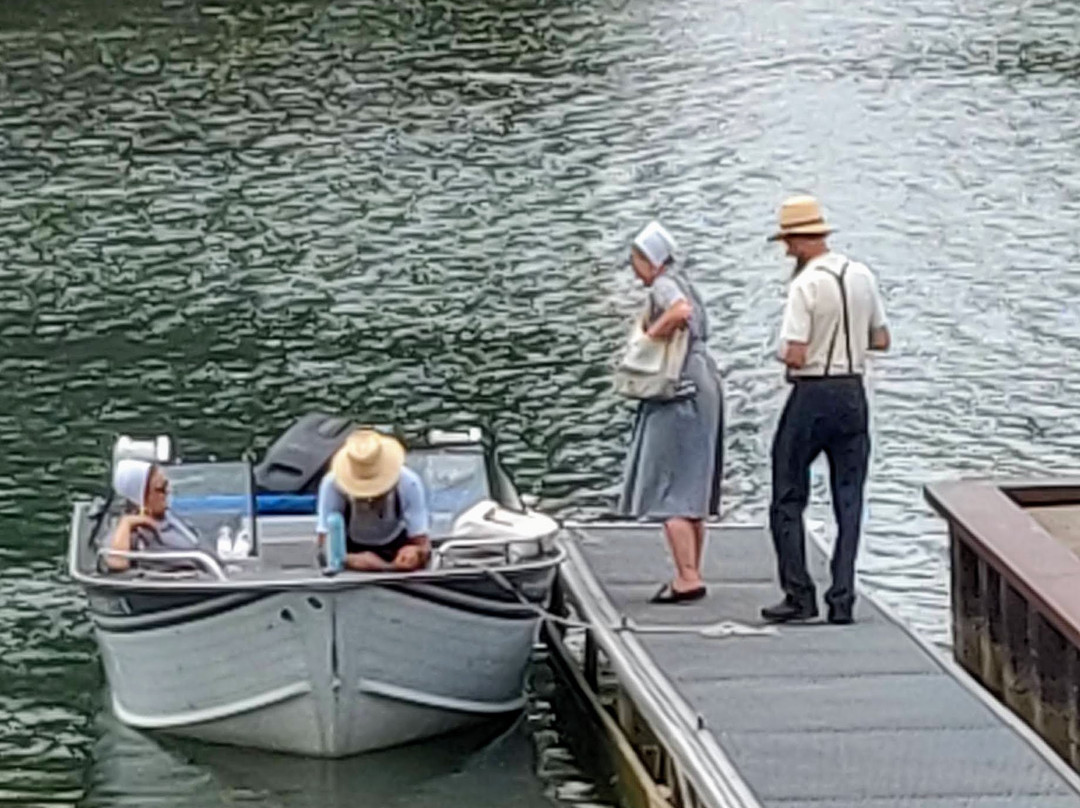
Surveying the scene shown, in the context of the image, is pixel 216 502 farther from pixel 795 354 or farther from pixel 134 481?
pixel 795 354

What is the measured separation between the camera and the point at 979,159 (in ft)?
105

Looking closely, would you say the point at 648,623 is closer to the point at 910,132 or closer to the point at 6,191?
the point at 6,191

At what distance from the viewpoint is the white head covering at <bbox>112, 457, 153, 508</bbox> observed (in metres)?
12.4

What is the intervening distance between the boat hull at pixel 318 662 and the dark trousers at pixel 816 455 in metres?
1.22

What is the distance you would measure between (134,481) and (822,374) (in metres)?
3.19

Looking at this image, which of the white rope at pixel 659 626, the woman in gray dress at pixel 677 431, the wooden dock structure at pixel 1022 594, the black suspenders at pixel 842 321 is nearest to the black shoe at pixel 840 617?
the white rope at pixel 659 626

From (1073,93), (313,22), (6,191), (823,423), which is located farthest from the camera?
(313,22)

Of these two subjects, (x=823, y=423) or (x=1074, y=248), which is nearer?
(x=823, y=423)

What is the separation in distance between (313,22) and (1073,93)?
14.5 meters

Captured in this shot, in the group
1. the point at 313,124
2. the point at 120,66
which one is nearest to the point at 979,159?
the point at 313,124

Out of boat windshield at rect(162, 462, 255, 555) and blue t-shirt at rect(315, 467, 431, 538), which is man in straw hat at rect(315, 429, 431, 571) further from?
boat windshield at rect(162, 462, 255, 555)

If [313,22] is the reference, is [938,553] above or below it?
below

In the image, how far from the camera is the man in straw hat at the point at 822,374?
1131 cm

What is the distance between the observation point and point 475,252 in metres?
26.6
